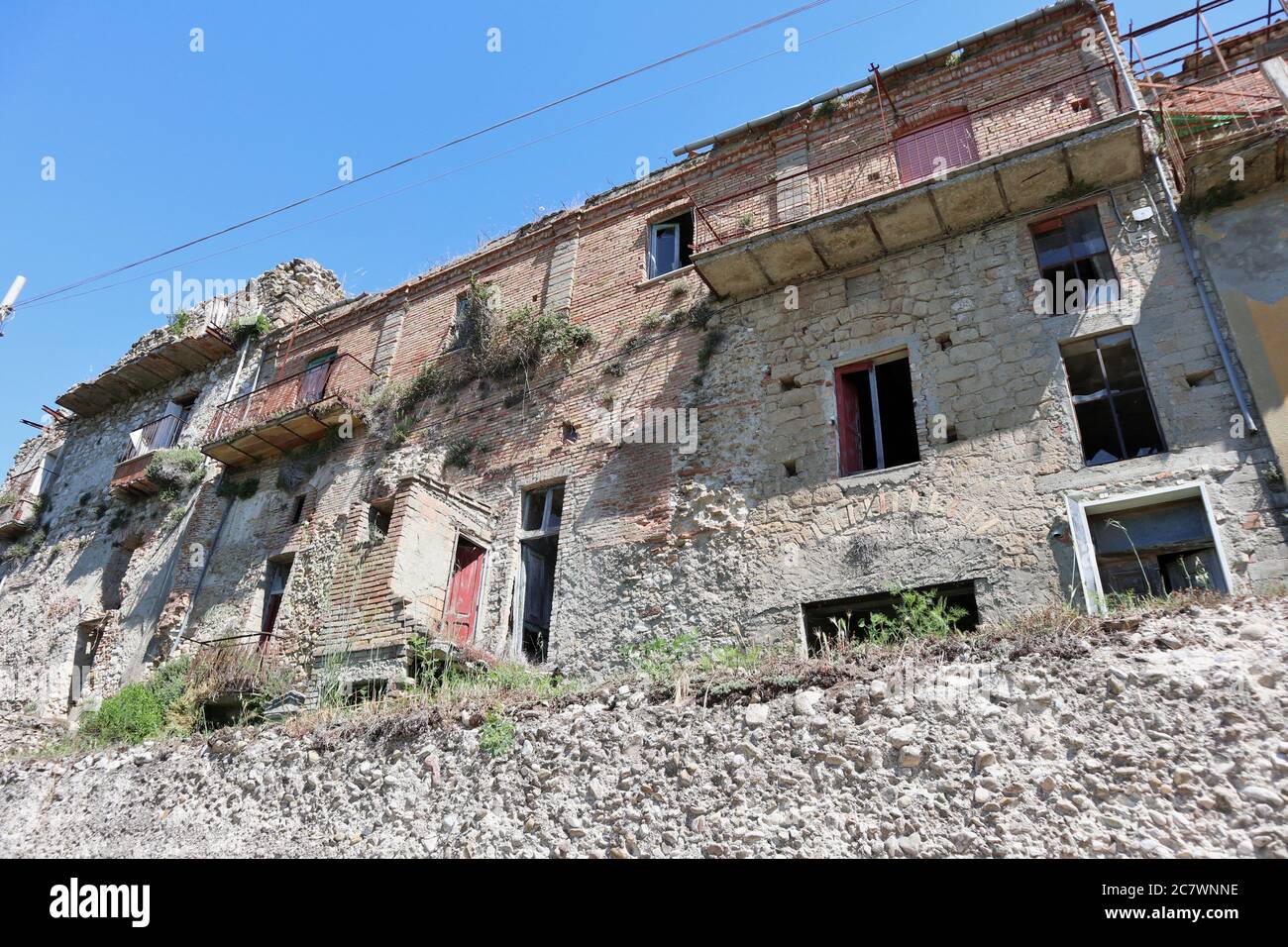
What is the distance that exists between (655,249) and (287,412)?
7419mm

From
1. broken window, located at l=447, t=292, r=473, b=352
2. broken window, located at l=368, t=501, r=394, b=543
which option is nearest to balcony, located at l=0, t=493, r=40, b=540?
broken window, located at l=368, t=501, r=394, b=543

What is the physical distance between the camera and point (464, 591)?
38.9 feet

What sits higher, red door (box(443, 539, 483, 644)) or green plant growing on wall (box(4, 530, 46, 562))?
green plant growing on wall (box(4, 530, 46, 562))

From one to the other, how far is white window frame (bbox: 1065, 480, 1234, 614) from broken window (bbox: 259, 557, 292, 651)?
11.9m

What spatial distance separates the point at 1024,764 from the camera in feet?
17.1

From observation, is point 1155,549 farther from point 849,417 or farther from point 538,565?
point 538,565

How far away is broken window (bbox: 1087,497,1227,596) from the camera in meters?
7.87

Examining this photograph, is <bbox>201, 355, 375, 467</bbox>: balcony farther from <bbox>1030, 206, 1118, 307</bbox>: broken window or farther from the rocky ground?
<bbox>1030, 206, 1118, 307</bbox>: broken window

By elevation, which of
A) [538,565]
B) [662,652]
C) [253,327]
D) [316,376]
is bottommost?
[662,652]

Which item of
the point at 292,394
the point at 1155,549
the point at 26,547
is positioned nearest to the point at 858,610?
the point at 1155,549

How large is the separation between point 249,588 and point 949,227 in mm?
12459
